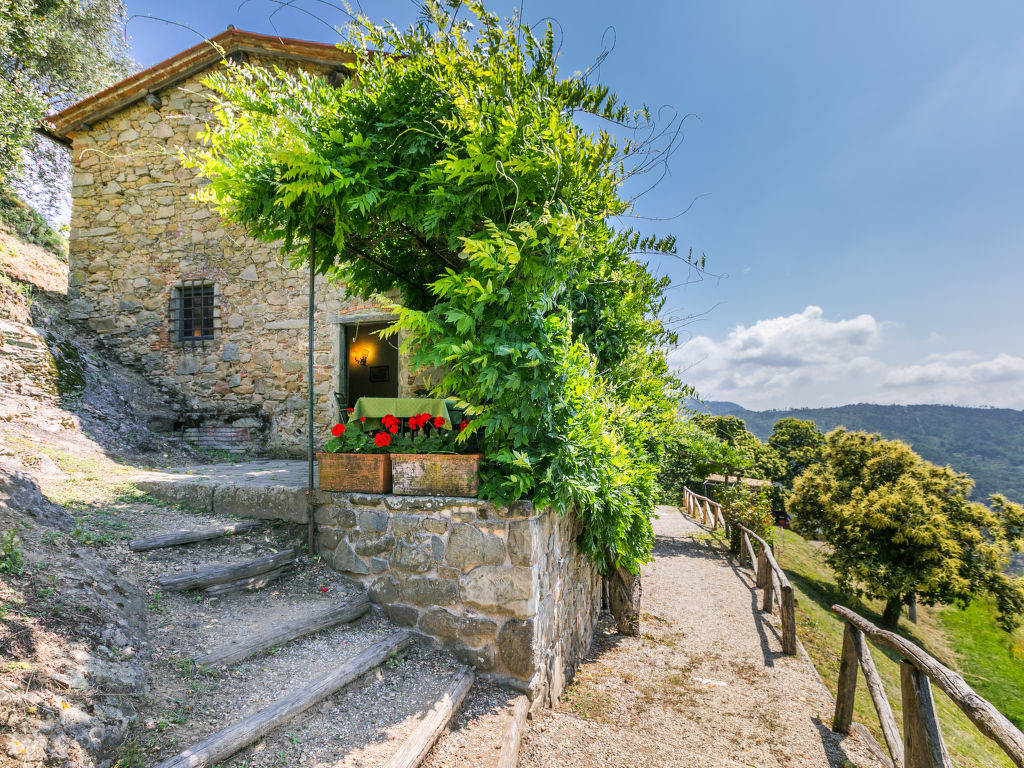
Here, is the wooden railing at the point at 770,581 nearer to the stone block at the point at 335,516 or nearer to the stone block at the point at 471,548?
the stone block at the point at 471,548

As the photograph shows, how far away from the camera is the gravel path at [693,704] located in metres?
3.28

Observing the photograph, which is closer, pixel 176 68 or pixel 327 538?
pixel 327 538

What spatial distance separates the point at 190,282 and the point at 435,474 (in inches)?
285

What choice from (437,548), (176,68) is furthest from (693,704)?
(176,68)

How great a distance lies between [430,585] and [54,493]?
3.13 m

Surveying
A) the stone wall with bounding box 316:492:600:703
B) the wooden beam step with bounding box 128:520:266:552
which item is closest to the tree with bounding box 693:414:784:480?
the stone wall with bounding box 316:492:600:703

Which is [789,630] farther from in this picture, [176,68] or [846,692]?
[176,68]

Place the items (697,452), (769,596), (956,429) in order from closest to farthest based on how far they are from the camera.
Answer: (769,596)
(697,452)
(956,429)

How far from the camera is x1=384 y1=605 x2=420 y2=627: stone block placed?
3.33 metres

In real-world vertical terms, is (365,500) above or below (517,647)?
above

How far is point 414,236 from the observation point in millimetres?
3838

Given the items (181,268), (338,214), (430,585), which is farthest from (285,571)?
(181,268)

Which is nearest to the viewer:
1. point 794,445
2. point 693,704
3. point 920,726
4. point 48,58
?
point 920,726

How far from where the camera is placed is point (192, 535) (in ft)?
11.2
